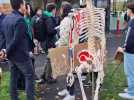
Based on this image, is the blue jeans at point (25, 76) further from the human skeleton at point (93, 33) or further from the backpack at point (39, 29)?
the backpack at point (39, 29)

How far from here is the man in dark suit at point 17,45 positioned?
6836 mm

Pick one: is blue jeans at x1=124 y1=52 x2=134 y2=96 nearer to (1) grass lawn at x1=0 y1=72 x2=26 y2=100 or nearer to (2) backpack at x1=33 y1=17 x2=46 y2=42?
(1) grass lawn at x1=0 y1=72 x2=26 y2=100

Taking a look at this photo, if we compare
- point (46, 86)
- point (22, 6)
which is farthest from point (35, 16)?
point (22, 6)

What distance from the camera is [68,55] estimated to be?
23.5 feet

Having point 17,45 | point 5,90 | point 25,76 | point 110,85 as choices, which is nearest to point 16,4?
point 17,45

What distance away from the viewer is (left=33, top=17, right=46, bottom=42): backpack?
30.3ft

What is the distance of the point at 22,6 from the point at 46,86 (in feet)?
9.06

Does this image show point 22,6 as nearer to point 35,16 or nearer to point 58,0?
point 35,16

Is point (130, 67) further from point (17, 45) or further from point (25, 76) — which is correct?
point (17, 45)

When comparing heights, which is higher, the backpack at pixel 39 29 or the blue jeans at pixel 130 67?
the backpack at pixel 39 29

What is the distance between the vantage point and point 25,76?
720 cm

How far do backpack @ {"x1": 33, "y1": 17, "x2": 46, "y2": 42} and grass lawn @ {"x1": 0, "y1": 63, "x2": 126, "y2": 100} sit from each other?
4.30 ft

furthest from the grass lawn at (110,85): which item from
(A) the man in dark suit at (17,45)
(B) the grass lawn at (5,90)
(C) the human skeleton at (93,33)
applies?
(C) the human skeleton at (93,33)

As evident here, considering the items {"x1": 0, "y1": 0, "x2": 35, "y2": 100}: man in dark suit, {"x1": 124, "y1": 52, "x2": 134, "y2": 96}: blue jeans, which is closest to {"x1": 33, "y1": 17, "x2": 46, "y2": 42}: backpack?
{"x1": 0, "y1": 0, "x2": 35, "y2": 100}: man in dark suit
